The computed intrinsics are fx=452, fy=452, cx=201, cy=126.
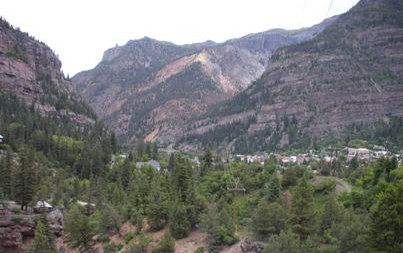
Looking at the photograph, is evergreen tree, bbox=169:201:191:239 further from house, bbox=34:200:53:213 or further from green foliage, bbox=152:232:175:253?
house, bbox=34:200:53:213

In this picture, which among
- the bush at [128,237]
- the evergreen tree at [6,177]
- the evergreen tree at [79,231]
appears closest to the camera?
the evergreen tree at [79,231]

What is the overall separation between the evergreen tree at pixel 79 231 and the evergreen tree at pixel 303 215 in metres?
29.8

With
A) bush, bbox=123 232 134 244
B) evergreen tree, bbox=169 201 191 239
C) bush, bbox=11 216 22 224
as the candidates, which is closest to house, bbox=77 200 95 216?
bush, bbox=123 232 134 244

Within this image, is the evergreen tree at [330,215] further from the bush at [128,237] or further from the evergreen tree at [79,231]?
the evergreen tree at [79,231]

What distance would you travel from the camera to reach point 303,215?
178ft

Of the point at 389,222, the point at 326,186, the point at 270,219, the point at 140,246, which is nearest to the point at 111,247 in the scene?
the point at 140,246

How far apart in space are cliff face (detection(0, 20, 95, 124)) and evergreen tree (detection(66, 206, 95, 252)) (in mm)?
92605

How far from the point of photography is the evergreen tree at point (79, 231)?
64625mm

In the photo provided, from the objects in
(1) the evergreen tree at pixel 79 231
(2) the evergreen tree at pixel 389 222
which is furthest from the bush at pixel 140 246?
(2) the evergreen tree at pixel 389 222

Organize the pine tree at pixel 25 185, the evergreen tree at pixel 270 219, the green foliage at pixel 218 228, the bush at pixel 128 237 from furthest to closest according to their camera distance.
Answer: the bush at pixel 128 237 → the pine tree at pixel 25 185 → the green foliage at pixel 218 228 → the evergreen tree at pixel 270 219

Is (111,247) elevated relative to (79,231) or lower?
lower

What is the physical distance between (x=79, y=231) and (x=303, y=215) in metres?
32.1

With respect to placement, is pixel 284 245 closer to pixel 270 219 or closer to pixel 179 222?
pixel 270 219

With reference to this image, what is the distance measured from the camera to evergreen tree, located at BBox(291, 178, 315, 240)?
2127 inches
